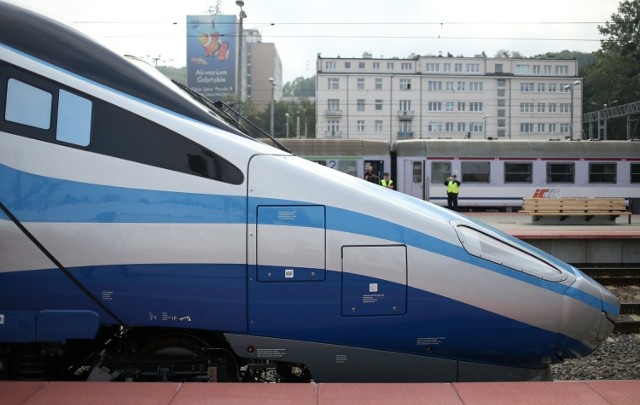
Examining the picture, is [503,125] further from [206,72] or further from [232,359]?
[232,359]

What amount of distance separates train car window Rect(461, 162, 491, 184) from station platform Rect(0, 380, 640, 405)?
81.7 feet

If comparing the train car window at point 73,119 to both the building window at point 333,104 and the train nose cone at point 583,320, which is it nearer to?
the train nose cone at point 583,320

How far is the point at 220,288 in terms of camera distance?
4.50m

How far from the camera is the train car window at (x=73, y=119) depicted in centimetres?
456

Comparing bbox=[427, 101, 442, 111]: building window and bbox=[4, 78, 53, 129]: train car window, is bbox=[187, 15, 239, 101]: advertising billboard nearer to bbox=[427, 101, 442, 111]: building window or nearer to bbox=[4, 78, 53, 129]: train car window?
bbox=[427, 101, 442, 111]: building window

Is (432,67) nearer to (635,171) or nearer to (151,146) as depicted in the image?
(635,171)

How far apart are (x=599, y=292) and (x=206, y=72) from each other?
45667 millimetres

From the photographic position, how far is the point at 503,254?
4949 mm

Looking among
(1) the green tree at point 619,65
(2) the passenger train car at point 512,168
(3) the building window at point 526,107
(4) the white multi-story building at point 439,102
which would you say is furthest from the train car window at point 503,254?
(3) the building window at point 526,107

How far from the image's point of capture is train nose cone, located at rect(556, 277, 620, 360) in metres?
4.91

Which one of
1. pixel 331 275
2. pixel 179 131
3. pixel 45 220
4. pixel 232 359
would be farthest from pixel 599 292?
pixel 45 220

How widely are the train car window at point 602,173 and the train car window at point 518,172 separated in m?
2.89

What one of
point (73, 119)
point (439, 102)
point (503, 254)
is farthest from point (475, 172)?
point (439, 102)

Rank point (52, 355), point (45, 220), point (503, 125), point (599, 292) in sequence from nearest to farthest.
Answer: point (45, 220) < point (52, 355) < point (599, 292) < point (503, 125)
